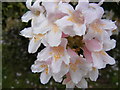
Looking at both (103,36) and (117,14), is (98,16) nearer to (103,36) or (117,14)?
(103,36)

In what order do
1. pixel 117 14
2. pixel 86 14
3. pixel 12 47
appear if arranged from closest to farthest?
pixel 86 14 → pixel 117 14 → pixel 12 47

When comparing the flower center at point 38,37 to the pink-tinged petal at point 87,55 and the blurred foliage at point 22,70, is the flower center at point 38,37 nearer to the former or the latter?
the pink-tinged petal at point 87,55

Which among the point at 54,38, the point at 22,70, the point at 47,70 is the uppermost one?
the point at 54,38

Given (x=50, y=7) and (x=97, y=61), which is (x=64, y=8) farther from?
(x=97, y=61)

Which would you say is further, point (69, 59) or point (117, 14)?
point (117, 14)

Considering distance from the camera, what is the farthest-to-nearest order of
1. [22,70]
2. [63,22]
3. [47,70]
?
[22,70] → [47,70] → [63,22]

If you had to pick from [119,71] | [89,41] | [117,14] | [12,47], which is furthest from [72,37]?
[12,47]

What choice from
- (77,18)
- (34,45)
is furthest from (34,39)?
(77,18)

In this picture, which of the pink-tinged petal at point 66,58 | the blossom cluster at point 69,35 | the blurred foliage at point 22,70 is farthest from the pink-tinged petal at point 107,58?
the blurred foliage at point 22,70
